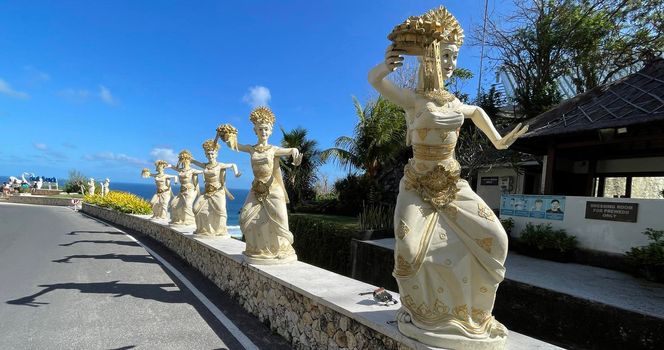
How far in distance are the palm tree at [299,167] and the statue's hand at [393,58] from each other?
1947 cm

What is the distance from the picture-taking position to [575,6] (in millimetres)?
17422

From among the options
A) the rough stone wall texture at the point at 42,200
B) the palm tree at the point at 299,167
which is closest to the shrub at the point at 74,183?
the rough stone wall texture at the point at 42,200

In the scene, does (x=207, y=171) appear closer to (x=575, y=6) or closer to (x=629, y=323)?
(x=629, y=323)

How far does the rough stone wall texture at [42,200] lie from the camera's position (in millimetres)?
32003

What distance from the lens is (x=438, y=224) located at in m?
2.91

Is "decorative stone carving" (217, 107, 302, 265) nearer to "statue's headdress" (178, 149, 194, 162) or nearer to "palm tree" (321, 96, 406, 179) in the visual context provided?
"statue's headdress" (178, 149, 194, 162)

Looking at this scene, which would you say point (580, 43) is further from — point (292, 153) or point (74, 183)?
point (74, 183)

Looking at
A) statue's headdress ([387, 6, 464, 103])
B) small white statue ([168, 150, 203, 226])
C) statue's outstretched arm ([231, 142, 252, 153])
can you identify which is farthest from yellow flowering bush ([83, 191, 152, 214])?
statue's headdress ([387, 6, 464, 103])

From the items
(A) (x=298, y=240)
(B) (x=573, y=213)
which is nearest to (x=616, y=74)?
(B) (x=573, y=213)

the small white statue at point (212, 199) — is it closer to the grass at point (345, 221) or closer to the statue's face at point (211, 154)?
the statue's face at point (211, 154)

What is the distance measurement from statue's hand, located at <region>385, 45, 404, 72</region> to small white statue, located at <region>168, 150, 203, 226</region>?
30.1 feet

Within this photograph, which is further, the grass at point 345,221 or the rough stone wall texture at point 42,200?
the rough stone wall texture at point 42,200

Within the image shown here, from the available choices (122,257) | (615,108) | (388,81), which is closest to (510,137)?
(388,81)

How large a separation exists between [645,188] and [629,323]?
9091mm
